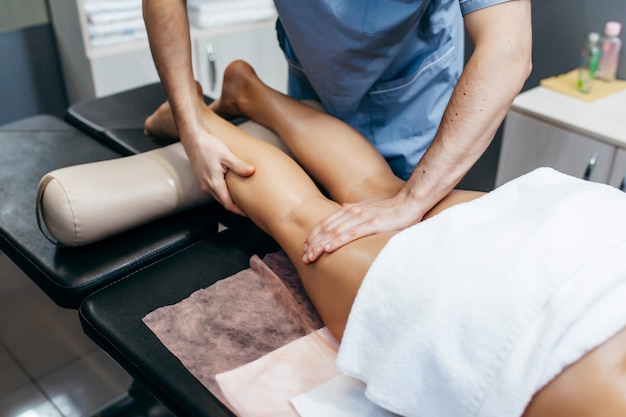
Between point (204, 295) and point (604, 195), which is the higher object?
point (604, 195)

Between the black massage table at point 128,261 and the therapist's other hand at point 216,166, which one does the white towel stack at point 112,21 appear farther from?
the therapist's other hand at point 216,166

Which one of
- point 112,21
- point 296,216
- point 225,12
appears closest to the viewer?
point 296,216

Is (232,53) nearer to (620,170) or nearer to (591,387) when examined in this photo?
(620,170)

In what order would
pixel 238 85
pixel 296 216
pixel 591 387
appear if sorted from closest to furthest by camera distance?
pixel 591 387 < pixel 296 216 < pixel 238 85

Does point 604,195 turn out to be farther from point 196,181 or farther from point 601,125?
point 601,125

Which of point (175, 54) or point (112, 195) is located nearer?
point (112, 195)

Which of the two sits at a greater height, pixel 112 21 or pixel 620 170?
pixel 112 21

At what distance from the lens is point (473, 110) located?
3.75 feet

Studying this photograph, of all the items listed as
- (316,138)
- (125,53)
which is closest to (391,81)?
(316,138)

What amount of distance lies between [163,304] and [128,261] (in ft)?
0.55

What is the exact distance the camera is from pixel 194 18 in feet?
9.36

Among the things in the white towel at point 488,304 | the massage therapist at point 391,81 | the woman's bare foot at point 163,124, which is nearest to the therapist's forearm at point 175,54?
the massage therapist at point 391,81

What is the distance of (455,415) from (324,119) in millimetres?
806

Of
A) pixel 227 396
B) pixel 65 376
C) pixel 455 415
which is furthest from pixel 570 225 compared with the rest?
pixel 65 376
